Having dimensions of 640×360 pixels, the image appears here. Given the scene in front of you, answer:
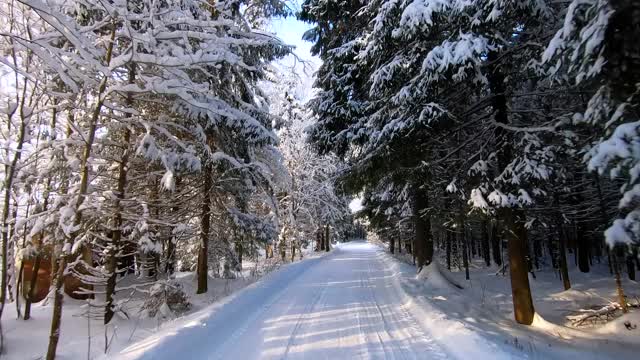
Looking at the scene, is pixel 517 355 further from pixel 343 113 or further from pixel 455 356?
pixel 343 113

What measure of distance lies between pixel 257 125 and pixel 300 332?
687 centimetres

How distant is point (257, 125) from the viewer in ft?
39.9

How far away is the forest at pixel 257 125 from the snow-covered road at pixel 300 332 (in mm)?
2220

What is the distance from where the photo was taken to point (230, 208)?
1384cm

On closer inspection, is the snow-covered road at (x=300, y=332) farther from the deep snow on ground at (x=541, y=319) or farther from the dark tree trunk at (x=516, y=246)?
the dark tree trunk at (x=516, y=246)

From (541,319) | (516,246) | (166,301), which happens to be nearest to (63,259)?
(166,301)

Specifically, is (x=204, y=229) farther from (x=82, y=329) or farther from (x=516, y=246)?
(x=516, y=246)

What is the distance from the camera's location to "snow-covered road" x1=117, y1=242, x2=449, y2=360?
5.82m

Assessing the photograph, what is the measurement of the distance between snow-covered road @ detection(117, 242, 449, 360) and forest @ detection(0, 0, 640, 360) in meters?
2.22

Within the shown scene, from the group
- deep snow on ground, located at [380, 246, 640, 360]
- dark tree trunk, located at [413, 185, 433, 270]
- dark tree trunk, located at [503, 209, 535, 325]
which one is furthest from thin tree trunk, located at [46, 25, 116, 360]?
dark tree trunk, located at [413, 185, 433, 270]

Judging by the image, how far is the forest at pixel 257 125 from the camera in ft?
14.0

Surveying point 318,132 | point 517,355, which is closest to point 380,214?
point 318,132

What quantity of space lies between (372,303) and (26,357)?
8007mm

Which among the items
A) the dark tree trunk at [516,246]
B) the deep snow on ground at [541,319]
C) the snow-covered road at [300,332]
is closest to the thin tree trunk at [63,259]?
the snow-covered road at [300,332]
